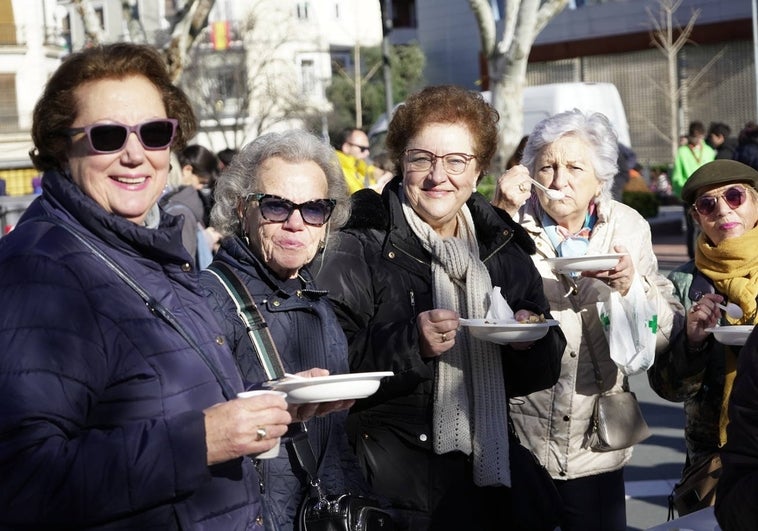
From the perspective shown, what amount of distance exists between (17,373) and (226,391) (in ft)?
1.78

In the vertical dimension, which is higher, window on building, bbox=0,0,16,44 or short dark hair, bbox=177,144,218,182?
window on building, bbox=0,0,16,44

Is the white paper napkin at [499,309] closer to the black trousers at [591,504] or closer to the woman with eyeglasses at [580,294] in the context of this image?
the woman with eyeglasses at [580,294]

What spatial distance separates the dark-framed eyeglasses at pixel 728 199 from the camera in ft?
15.6

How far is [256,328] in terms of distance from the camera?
3379 millimetres

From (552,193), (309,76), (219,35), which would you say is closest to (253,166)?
(552,193)

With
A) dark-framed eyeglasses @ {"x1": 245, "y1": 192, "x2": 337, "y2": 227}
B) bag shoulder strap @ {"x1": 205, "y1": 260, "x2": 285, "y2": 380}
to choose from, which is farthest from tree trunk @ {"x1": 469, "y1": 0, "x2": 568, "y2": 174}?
bag shoulder strap @ {"x1": 205, "y1": 260, "x2": 285, "y2": 380}

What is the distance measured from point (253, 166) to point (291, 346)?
0.65 m

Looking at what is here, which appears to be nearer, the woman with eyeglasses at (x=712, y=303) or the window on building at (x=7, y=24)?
the woman with eyeglasses at (x=712, y=303)

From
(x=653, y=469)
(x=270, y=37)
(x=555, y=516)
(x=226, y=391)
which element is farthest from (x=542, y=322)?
(x=270, y=37)

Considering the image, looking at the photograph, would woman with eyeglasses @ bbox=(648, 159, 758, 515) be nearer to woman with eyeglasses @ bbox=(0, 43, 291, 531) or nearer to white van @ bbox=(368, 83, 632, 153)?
woman with eyeglasses @ bbox=(0, 43, 291, 531)

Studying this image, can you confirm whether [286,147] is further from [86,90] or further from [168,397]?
[168,397]

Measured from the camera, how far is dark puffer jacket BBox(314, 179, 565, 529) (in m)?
A: 3.90

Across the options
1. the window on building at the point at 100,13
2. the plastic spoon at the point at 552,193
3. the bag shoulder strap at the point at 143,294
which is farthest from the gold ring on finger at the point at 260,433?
the window on building at the point at 100,13

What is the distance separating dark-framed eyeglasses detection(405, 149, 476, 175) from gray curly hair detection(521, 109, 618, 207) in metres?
0.87
